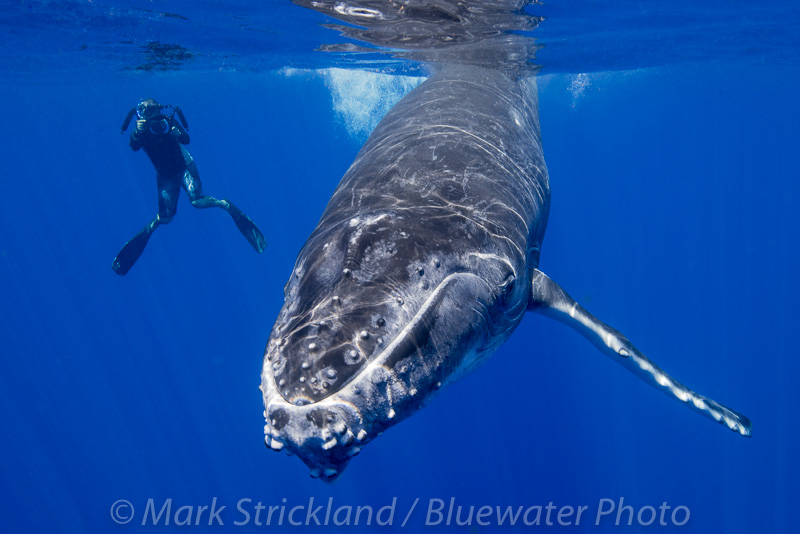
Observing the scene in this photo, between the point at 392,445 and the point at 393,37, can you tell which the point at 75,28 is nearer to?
the point at 393,37

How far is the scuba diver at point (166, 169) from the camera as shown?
15828 mm

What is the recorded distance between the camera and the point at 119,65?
969 inches

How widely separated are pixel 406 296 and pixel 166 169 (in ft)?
56.1

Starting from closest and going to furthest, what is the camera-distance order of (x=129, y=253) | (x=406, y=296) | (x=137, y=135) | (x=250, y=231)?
(x=406, y=296) → (x=137, y=135) → (x=250, y=231) → (x=129, y=253)

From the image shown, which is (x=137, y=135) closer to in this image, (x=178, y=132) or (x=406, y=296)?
(x=178, y=132)

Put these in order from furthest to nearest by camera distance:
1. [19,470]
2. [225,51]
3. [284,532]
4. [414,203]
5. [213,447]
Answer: [19,470] → [213,447] → [284,532] → [225,51] → [414,203]

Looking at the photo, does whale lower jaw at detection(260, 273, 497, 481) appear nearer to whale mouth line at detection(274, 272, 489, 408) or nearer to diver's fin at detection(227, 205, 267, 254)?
whale mouth line at detection(274, 272, 489, 408)

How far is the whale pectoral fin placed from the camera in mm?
5324

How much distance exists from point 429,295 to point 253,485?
1013 inches

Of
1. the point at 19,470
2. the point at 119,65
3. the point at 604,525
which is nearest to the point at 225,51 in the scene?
the point at 119,65

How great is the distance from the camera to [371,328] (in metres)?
2.93

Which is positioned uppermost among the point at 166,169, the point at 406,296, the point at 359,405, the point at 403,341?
the point at 406,296

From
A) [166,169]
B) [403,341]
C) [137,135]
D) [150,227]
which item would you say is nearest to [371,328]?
[403,341]

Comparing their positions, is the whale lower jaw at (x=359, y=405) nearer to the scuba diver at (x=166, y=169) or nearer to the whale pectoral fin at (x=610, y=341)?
the whale pectoral fin at (x=610, y=341)
